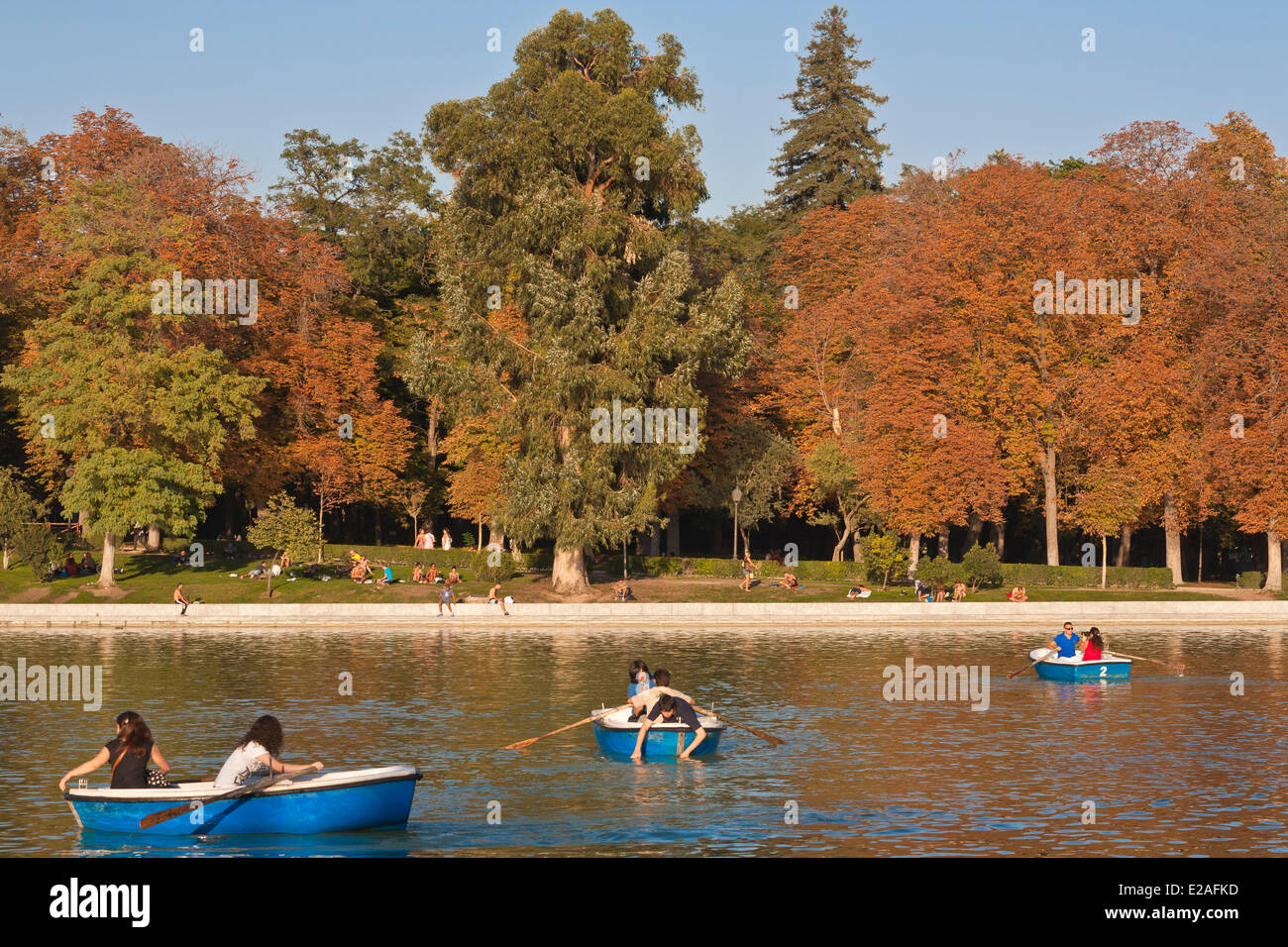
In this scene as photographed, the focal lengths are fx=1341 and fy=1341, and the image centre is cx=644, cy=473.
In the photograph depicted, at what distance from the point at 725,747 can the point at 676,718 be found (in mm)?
2114

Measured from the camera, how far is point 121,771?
19.1 meters

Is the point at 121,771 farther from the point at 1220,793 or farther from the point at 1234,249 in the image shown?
the point at 1234,249

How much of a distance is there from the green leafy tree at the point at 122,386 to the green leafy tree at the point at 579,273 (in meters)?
12.8

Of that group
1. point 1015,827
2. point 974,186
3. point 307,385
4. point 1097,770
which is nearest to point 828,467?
point 974,186

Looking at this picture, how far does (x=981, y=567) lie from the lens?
61.8 m

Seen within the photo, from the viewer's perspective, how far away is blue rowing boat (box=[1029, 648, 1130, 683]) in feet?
122

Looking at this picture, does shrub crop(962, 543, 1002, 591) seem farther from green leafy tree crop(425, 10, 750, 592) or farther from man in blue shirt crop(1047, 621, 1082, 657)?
man in blue shirt crop(1047, 621, 1082, 657)

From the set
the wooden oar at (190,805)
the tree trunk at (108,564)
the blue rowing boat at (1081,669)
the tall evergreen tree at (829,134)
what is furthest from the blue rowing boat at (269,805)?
the tall evergreen tree at (829,134)

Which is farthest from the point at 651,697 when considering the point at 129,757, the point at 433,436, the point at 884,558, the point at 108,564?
the point at 433,436

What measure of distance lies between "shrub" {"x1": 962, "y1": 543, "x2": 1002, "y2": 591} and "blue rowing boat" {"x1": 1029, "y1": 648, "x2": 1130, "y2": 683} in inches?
930

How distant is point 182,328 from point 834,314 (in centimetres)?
3407

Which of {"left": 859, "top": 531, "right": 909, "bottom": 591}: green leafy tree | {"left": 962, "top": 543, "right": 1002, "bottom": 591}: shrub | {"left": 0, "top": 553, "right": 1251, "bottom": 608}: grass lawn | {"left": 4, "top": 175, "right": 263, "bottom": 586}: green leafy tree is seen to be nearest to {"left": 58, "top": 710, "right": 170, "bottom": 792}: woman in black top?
{"left": 0, "top": 553, "right": 1251, "bottom": 608}: grass lawn

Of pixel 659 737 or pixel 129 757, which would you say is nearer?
pixel 129 757

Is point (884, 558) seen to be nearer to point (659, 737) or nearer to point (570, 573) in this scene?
point (570, 573)
